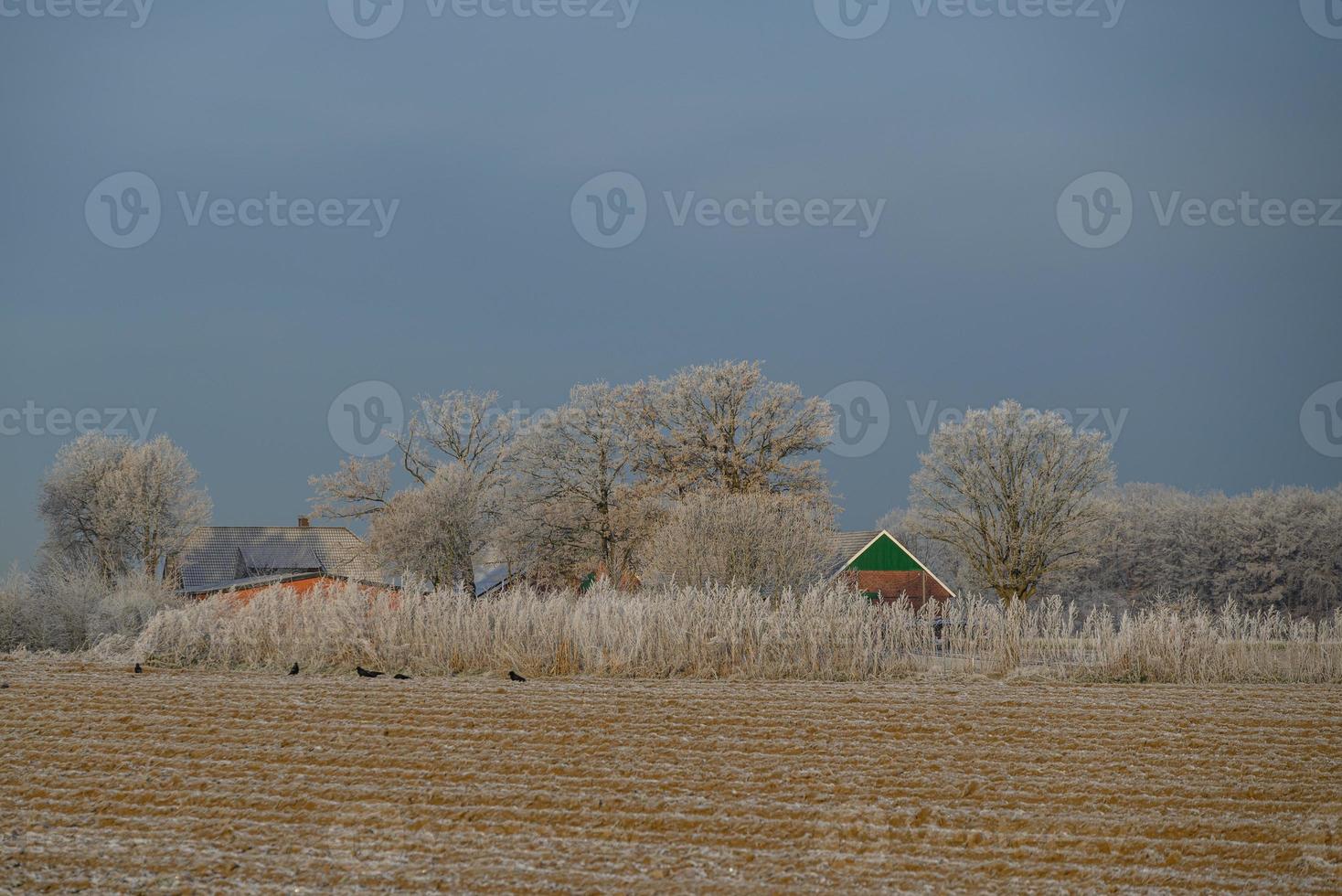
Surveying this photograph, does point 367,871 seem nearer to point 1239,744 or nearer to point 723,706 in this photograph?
point 723,706

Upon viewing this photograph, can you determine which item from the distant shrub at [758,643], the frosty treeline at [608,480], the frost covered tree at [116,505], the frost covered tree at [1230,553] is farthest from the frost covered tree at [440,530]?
the distant shrub at [758,643]

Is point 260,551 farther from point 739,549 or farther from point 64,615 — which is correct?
point 739,549

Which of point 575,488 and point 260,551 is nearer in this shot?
point 575,488

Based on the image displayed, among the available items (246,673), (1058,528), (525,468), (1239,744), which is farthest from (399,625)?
(1058,528)

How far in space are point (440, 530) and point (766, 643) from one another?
69.6ft

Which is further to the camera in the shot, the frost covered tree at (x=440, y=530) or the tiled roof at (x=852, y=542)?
the tiled roof at (x=852, y=542)

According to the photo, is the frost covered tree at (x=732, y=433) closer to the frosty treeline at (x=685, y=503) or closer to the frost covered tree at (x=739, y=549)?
the frosty treeline at (x=685, y=503)

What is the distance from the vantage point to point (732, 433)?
31.6 m

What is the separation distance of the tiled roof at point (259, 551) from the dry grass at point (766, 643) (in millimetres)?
31858

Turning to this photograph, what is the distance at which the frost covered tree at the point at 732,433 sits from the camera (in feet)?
103

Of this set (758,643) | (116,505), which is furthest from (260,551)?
(758,643)

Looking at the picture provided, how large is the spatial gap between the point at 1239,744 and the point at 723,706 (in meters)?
4.44

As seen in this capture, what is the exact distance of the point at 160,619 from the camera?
1498cm

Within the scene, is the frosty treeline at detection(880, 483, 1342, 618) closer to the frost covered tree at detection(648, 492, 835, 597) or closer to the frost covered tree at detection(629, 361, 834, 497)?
the frost covered tree at detection(629, 361, 834, 497)
